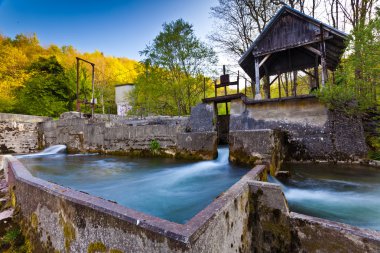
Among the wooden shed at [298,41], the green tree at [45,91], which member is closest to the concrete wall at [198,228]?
the wooden shed at [298,41]

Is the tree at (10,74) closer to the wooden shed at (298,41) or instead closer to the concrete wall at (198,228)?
the concrete wall at (198,228)

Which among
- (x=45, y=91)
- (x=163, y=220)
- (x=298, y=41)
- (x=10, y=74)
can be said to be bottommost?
(x=163, y=220)

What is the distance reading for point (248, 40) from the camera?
56.3 feet

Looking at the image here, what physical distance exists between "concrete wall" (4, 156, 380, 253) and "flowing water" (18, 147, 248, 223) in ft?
2.88

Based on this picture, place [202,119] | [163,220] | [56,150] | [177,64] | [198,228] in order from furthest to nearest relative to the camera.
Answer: [177,64] → [56,150] → [202,119] → [163,220] → [198,228]

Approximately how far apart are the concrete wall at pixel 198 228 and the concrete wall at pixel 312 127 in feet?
15.1

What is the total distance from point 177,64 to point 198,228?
17.7 m

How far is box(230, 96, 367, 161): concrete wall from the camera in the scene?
5324 mm

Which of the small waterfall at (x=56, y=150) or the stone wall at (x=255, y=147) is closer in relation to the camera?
the stone wall at (x=255, y=147)

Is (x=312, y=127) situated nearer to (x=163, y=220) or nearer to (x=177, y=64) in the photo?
(x=163, y=220)

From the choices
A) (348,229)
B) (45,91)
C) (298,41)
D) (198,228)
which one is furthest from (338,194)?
(45,91)

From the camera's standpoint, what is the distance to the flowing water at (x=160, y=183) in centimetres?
294

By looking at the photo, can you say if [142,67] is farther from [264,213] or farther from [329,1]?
[264,213]

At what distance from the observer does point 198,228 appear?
4.15ft
